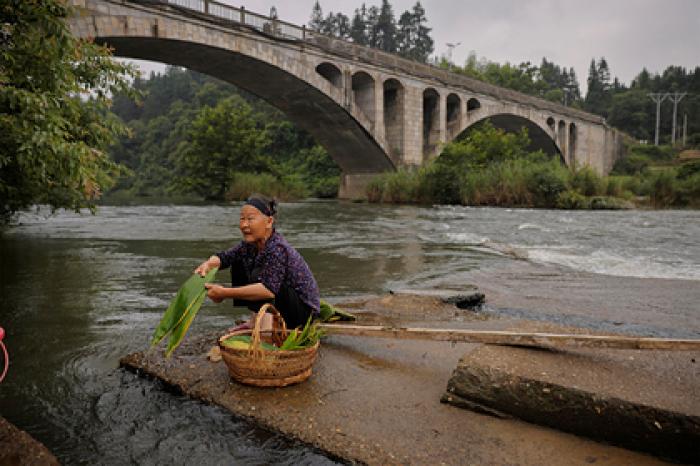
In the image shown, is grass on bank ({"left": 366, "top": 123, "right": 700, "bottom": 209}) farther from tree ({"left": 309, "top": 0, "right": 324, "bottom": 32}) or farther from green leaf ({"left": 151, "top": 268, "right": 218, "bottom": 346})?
tree ({"left": 309, "top": 0, "right": 324, "bottom": 32})

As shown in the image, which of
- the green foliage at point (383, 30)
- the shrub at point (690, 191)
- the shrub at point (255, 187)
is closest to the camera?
the shrub at point (690, 191)

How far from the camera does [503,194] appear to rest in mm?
21250

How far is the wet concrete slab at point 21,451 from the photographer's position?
1.69 meters

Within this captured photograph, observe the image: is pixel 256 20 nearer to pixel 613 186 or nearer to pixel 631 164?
pixel 613 186

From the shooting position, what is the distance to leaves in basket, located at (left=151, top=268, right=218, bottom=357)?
234 cm

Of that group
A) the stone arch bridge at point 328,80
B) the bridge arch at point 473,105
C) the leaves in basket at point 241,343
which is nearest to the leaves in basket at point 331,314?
the leaves in basket at point 241,343

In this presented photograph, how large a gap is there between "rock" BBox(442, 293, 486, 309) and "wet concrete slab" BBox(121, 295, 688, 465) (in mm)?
1050

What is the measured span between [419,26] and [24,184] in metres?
88.3

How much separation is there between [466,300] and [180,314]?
273 centimetres

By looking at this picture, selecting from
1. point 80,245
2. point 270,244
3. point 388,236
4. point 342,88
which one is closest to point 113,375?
point 270,244

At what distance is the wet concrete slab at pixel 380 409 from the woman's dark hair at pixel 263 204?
2.93 feet

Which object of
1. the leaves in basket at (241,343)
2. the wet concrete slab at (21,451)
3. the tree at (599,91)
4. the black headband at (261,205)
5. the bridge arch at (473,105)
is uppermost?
the tree at (599,91)

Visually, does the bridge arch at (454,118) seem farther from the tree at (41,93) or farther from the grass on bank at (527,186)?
the tree at (41,93)

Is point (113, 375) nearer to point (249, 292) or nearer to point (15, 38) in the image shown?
point (249, 292)
